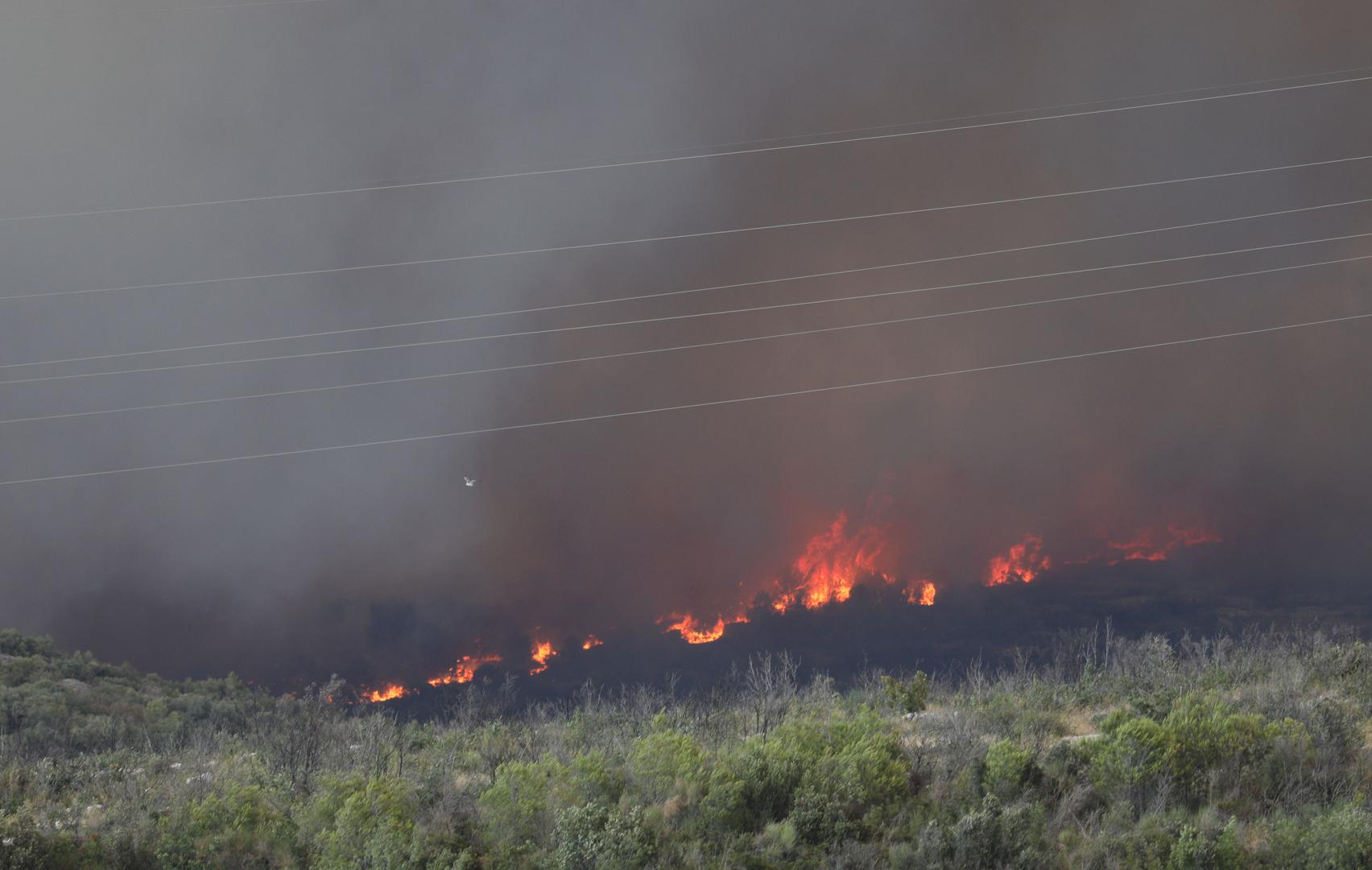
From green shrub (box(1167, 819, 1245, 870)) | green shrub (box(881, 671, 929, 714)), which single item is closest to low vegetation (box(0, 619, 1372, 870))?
green shrub (box(1167, 819, 1245, 870))

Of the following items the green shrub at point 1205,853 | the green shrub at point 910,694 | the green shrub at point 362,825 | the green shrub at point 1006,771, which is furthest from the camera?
the green shrub at point 910,694

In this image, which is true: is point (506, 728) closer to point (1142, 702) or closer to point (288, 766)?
point (288, 766)

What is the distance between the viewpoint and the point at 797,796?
17.5m

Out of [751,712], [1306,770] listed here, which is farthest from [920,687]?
[1306,770]

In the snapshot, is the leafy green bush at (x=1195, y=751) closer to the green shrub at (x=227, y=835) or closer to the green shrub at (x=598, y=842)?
the green shrub at (x=598, y=842)

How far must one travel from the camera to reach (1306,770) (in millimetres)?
18172

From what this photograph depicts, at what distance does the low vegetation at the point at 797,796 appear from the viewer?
1616 cm

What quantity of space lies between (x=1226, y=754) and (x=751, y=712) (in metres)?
11.7

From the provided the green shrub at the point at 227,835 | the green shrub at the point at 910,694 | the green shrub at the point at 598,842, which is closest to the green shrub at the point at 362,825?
the green shrub at the point at 227,835

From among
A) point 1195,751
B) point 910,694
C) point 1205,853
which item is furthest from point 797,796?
point 910,694

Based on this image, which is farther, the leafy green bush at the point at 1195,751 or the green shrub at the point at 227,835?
the leafy green bush at the point at 1195,751

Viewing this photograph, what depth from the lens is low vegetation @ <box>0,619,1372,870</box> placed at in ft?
53.0

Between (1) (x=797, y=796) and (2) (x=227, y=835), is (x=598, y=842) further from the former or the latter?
(2) (x=227, y=835)

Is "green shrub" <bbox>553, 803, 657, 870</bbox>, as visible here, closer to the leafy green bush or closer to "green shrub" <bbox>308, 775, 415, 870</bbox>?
"green shrub" <bbox>308, 775, 415, 870</bbox>
